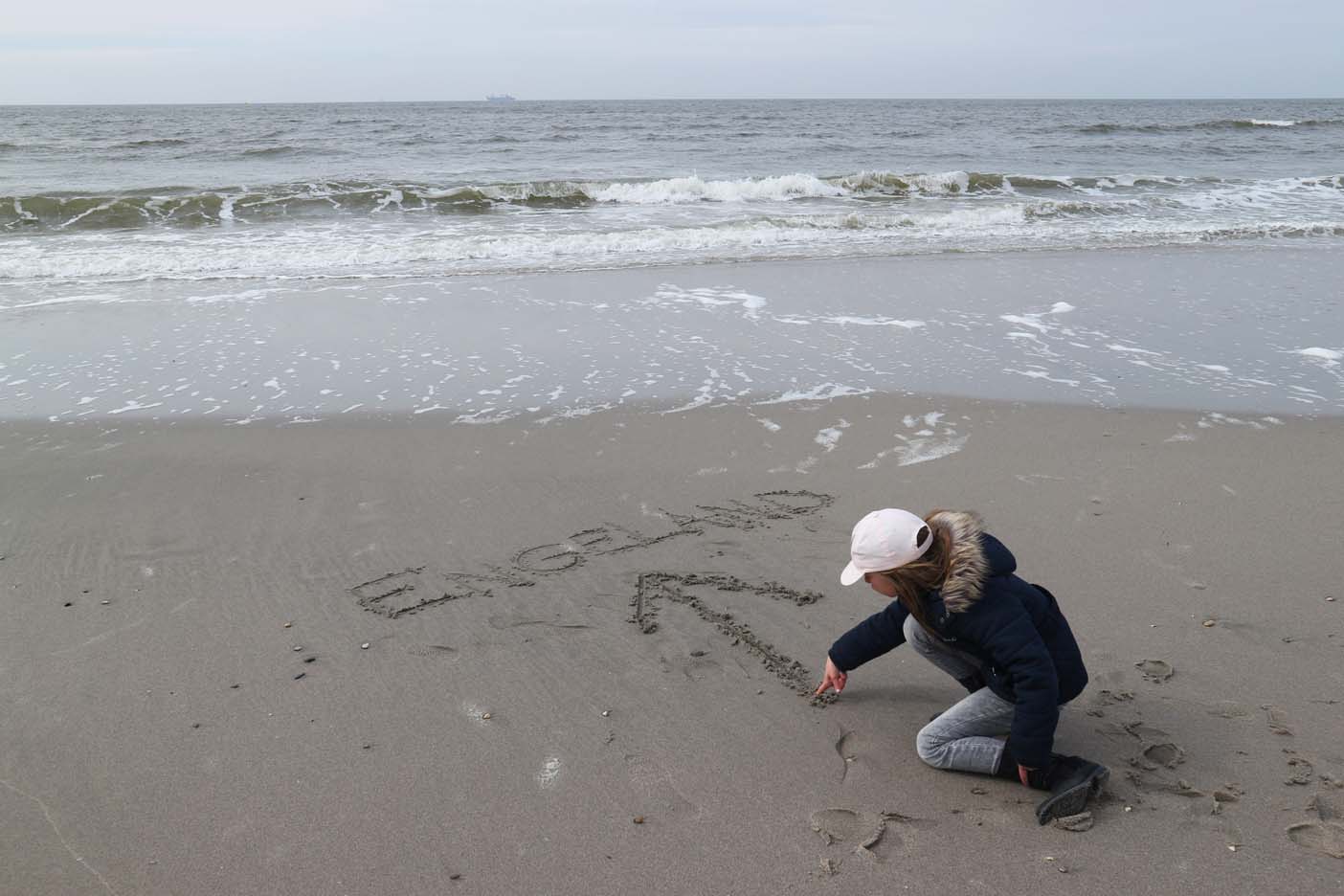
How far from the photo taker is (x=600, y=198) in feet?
65.4

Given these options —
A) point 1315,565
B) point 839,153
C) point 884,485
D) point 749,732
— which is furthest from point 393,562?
point 839,153

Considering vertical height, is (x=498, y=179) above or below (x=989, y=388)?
above

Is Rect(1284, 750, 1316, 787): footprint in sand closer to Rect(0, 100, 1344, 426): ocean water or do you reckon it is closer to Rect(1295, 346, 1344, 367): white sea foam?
Rect(0, 100, 1344, 426): ocean water

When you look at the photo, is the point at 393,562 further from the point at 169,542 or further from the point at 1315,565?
the point at 1315,565

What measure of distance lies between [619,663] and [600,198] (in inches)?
680

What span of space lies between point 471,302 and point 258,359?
251cm

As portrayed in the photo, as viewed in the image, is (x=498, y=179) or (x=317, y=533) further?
(x=498, y=179)

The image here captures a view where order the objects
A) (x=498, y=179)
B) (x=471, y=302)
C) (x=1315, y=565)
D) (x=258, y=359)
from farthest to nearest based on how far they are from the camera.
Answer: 1. (x=498, y=179)
2. (x=471, y=302)
3. (x=258, y=359)
4. (x=1315, y=565)

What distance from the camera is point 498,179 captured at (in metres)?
21.9

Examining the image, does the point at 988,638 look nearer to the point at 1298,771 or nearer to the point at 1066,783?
the point at 1066,783

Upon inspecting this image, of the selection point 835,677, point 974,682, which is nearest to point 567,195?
point 835,677

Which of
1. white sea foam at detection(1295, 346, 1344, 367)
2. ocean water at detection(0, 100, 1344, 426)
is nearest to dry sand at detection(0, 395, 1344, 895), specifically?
ocean water at detection(0, 100, 1344, 426)

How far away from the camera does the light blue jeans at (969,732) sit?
309 cm

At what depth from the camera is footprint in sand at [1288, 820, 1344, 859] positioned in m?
2.71
